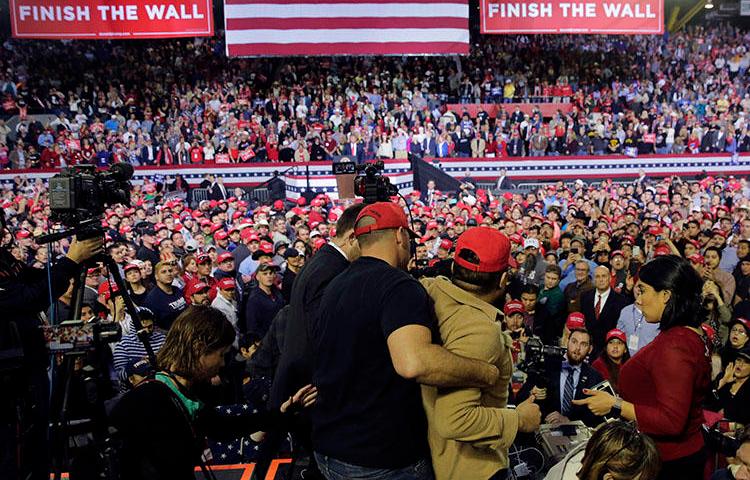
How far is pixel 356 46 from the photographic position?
21.4m

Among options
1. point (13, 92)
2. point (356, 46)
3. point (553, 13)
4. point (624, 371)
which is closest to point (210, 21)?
point (356, 46)

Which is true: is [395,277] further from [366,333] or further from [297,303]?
[297,303]

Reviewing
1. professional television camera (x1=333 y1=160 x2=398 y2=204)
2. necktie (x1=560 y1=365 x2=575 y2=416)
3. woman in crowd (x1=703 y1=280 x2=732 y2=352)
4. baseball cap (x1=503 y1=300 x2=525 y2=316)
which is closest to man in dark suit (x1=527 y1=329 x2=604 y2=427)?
necktie (x1=560 y1=365 x2=575 y2=416)

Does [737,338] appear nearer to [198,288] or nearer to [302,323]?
[302,323]

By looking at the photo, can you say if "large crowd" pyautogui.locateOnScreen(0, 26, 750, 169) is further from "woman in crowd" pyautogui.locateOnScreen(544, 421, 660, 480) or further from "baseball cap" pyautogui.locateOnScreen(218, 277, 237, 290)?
"woman in crowd" pyautogui.locateOnScreen(544, 421, 660, 480)

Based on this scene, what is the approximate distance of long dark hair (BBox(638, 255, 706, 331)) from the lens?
268 cm

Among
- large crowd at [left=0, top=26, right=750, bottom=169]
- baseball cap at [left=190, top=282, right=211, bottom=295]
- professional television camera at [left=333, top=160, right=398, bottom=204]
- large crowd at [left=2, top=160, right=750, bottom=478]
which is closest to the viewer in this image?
professional television camera at [left=333, top=160, right=398, bottom=204]

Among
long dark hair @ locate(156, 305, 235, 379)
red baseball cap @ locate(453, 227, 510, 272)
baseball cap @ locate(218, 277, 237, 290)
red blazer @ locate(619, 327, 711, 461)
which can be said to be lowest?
baseball cap @ locate(218, 277, 237, 290)

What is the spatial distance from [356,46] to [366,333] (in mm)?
20039

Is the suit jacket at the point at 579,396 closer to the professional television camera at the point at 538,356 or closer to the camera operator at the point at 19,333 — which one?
the professional television camera at the point at 538,356

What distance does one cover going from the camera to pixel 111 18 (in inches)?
863

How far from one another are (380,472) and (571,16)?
2267 cm

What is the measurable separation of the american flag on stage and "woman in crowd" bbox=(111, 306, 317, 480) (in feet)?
64.5

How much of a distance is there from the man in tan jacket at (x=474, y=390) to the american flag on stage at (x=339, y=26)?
19771 millimetres
